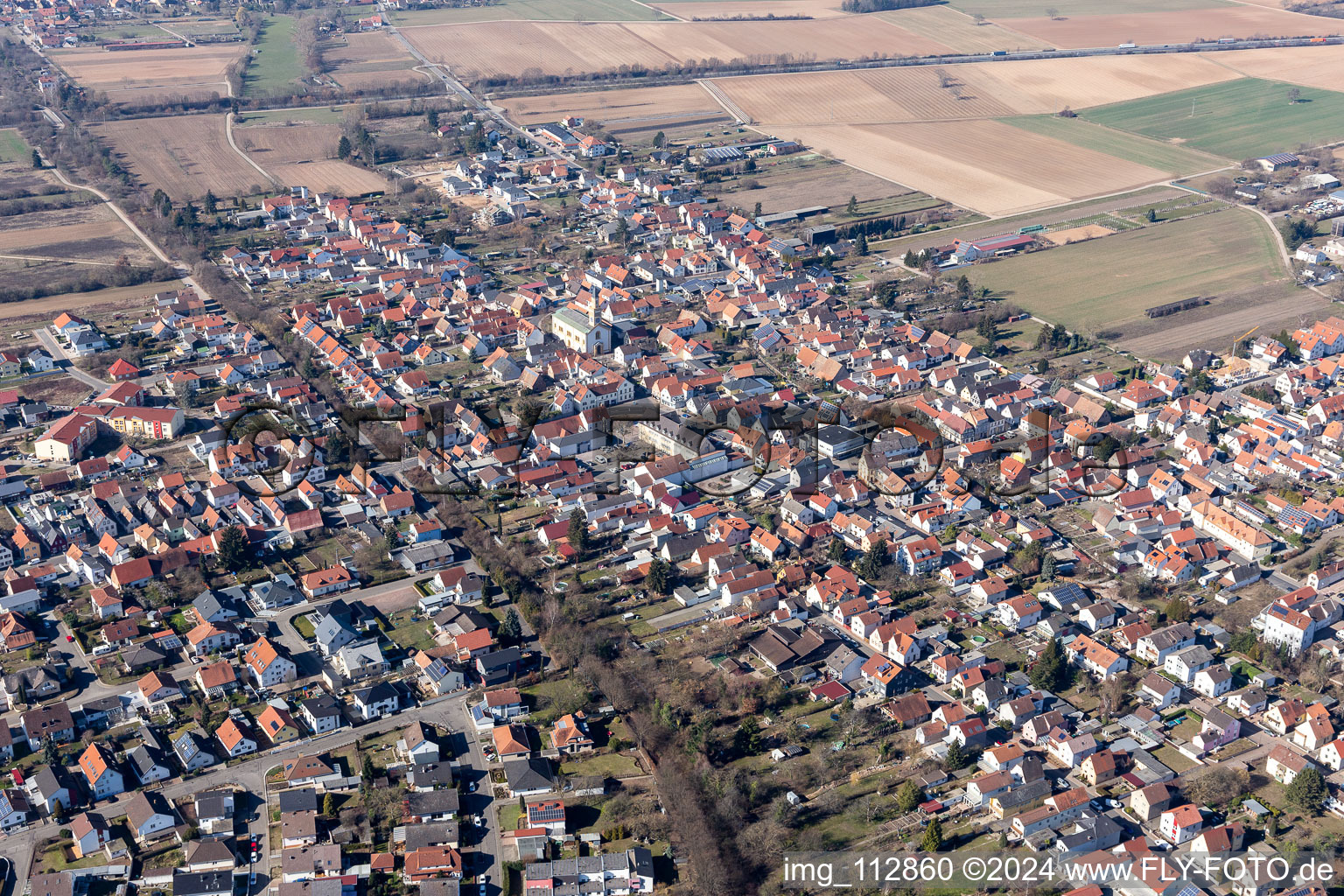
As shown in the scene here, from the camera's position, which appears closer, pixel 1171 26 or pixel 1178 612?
pixel 1178 612

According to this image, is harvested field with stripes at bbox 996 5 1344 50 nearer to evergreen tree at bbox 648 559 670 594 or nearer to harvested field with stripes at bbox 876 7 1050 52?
harvested field with stripes at bbox 876 7 1050 52

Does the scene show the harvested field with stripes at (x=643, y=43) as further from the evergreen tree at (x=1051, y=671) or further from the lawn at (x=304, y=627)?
the evergreen tree at (x=1051, y=671)

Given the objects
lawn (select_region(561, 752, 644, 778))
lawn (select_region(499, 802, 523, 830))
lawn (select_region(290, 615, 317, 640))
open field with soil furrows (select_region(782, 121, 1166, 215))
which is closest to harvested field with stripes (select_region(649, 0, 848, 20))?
open field with soil furrows (select_region(782, 121, 1166, 215))

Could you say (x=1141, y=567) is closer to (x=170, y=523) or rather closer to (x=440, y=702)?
(x=440, y=702)

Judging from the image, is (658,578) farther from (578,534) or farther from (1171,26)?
(1171,26)

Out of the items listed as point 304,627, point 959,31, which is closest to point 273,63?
point 959,31

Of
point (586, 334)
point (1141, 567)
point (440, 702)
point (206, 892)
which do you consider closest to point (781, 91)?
point (586, 334)
